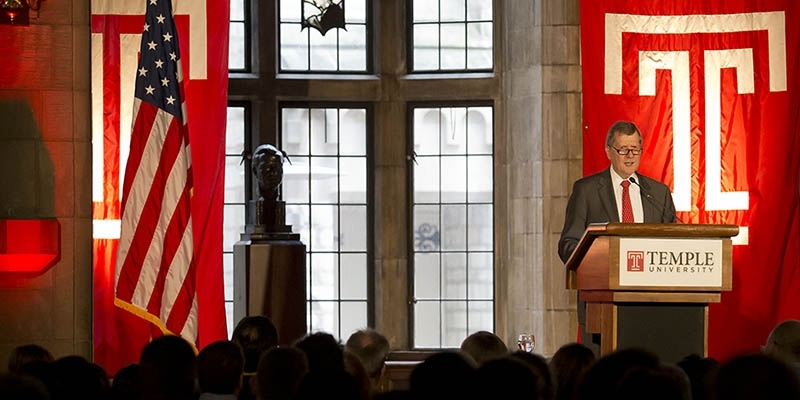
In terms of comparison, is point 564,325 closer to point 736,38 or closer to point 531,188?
point 531,188

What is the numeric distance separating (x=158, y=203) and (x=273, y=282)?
1214 millimetres

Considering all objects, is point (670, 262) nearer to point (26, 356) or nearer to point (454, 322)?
point (26, 356)

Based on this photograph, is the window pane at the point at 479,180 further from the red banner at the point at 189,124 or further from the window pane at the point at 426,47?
the red banner at the point at 189,124

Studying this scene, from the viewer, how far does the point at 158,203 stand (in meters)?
8.32

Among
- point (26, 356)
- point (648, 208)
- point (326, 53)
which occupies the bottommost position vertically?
point (26, 356)

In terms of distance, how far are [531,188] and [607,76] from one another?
1063 mm

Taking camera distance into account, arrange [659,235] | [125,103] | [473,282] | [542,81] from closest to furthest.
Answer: [659,235]
[125,103]
[542,81]
[473,282]

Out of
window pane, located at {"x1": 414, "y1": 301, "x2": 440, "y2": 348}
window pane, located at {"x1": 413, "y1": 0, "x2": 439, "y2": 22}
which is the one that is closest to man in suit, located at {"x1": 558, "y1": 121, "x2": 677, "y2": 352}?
window pane, located at {"x1": 414, "y1": 301, "x2": 440, "y2": 348}

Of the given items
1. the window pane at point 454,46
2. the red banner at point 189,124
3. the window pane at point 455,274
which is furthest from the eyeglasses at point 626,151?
the window pane at point 454,46

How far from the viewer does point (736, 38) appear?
9.80 meters

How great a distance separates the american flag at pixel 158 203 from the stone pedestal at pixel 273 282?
86 cm

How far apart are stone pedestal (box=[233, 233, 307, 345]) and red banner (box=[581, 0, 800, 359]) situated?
2.29m

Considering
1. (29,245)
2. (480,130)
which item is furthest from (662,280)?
(480,130)

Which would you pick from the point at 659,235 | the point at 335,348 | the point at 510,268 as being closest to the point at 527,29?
the point at 510,268
